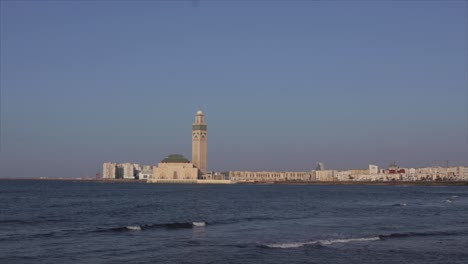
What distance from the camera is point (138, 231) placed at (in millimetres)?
38406

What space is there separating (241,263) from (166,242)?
818cm

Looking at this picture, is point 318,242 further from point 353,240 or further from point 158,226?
point 158,226

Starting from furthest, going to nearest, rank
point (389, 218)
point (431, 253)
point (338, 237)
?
point (389, 218), point (338, 237), point (431, 253)

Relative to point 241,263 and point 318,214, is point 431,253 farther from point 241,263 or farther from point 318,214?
point 318,214

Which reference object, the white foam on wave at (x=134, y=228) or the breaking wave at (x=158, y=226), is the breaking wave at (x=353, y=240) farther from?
the breaking wave at (x=158, y=226)

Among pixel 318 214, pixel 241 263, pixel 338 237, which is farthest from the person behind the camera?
pixel 318 214

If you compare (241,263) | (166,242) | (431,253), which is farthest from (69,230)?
(431,253)

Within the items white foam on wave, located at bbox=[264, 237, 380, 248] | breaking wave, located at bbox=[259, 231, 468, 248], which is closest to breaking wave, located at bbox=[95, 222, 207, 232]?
breaking wave, located at bbox=[259, 231, 468, 248]

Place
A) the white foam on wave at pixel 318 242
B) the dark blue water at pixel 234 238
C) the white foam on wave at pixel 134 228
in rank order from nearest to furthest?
the dark blue water at pixel 234 238 < the white foam on wave at pixel 318 242 < the white foam on wave at pixel 134 228

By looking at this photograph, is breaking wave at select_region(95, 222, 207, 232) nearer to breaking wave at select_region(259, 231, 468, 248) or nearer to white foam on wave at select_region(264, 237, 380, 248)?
breaking wave at select_region(259, 231, 468, 248)

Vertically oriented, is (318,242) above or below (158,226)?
below

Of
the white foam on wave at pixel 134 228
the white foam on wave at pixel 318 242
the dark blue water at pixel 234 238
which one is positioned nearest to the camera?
the dark blue water at pixel 234 238

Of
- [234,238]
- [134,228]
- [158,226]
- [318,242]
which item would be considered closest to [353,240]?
[318,242]

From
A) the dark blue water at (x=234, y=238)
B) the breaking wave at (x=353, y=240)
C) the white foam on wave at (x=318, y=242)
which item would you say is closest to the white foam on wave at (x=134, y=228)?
the dark blue water at (x=234, y=238)
